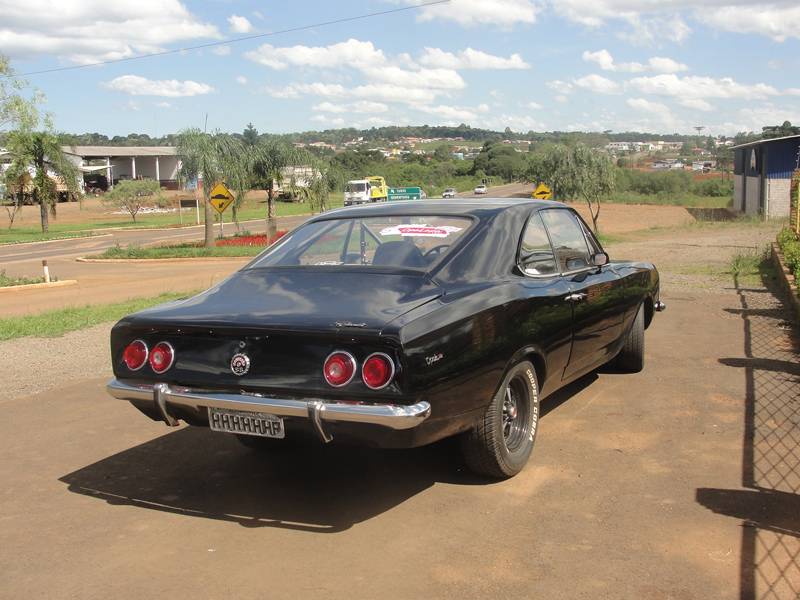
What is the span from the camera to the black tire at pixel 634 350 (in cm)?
732

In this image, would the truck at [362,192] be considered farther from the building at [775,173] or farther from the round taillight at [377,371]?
the round taillight at [377,371]

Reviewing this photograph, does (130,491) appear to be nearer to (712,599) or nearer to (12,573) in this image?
(12,573)

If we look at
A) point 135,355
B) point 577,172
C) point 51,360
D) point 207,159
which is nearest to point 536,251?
point 135,355

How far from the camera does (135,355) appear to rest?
4723 mm

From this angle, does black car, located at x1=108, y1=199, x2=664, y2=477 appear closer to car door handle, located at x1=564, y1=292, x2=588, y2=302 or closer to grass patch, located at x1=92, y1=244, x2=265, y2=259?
car door handle, located at x1=564, y1=292, x2=588, y2=302

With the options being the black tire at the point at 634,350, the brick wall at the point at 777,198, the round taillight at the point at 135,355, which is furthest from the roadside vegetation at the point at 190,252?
the brick wall at the point at 777,198

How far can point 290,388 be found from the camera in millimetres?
4215

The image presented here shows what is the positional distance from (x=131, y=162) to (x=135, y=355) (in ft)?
322

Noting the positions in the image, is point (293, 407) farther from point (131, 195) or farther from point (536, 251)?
point (131, 195)

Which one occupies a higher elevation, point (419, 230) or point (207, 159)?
point (207, 159)

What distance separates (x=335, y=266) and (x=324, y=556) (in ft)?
5.98

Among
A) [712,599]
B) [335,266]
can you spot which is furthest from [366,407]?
[712,599]

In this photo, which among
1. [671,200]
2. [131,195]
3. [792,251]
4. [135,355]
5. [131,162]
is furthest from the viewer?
[131,162]

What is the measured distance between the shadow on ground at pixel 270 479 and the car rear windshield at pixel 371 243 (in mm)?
1104
